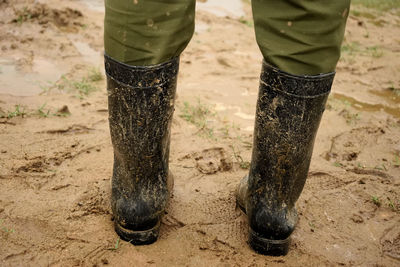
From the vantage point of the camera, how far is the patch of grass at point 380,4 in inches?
228

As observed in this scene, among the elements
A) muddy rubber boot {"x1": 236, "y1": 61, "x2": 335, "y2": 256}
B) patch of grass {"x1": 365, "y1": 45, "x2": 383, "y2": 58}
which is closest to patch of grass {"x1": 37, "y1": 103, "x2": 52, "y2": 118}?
muddy rubber boot {"x1": 236, "y1": 61, "x2": 335, "y2": 256}

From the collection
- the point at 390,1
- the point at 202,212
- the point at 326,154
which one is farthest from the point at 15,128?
the point at 390,1

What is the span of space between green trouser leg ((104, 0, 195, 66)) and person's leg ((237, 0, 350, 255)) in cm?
25

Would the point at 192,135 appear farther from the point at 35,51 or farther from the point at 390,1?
the point at 390,1

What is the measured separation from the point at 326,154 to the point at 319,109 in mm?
1024

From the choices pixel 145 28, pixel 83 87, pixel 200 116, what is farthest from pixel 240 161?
pixel 83 87

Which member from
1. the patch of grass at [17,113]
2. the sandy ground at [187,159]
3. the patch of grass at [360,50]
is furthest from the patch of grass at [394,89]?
the patch of grass at [17,113]

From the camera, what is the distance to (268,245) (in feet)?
4.75

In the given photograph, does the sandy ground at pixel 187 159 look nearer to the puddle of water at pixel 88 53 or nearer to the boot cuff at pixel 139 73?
the puddle of water at pixel 88 53

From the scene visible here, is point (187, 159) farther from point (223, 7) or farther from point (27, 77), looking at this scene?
point (223, 7)

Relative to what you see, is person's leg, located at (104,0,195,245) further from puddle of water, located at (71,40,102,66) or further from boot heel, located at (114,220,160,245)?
puddle of water, located at (71,40,102,66)

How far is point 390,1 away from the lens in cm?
612

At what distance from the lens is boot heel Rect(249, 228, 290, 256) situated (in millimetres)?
1447

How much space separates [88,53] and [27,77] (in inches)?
25.7
